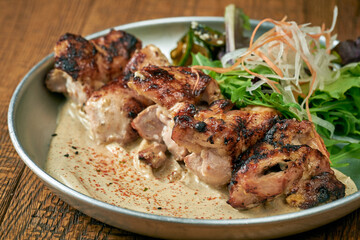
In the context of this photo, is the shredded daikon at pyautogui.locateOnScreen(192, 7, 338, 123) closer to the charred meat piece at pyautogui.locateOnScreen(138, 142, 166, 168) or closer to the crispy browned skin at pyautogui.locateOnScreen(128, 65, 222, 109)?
the crispy browned skin at pyautogui.locateOnScreen(128, 65, 222, 109)

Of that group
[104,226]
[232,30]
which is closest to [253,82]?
[232,30]

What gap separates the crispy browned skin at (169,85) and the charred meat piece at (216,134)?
14cm

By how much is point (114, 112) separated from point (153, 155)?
0.55 meters

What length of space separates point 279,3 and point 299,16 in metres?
0.44

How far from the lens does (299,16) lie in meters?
6.57

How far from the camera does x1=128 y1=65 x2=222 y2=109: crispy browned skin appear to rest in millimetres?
3717

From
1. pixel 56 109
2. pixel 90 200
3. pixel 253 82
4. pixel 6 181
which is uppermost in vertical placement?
pixel 253 82

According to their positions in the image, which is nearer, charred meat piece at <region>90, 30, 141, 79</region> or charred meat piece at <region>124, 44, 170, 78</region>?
charred meat piece at <region>124, 44, 170, 78</region>

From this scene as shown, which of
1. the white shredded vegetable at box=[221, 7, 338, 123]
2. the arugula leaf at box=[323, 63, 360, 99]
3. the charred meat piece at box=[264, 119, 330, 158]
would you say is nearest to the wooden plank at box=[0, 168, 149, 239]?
the charred meat piece at box=[264, 119, 330, 158]

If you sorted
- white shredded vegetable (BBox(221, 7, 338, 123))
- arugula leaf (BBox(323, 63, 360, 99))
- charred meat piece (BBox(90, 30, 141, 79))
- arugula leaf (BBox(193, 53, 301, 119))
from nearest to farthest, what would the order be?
arugula leaf (BBox(193, 53, 301, 119)) < white shredded vegetable (BBox(221, 7, 338, 123)) < arugula leaf (BBox(323, 63, 360, 99)) < charred meat piece (BBox(90, 30, 141, 79))

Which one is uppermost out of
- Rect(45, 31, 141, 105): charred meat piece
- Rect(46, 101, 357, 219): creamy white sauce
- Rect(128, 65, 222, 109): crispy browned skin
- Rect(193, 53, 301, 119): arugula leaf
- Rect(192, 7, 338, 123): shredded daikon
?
Rect(192, 7, 338, 123): shredded daikon

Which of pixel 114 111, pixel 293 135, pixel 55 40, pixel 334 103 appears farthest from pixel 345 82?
pixel 55 40

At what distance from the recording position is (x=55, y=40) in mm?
6047

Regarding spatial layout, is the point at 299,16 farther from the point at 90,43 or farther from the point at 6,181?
the point at 6,181
